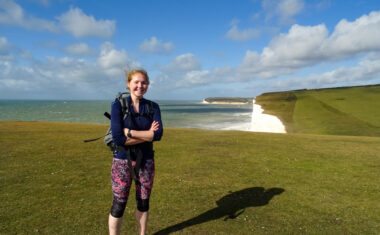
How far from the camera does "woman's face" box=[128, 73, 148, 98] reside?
4.55 metres

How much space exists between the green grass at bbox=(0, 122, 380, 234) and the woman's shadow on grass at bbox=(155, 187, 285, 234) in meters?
0.03

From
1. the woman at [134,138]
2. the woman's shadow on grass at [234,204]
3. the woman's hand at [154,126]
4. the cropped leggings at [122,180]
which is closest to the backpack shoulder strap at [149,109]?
the woman at [134,138]

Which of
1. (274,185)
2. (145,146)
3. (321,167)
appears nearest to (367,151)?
(321,167)

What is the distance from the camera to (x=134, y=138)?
177 inches

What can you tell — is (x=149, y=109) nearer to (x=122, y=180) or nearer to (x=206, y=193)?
(x=122, y=180)

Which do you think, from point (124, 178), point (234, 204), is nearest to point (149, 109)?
point (124, 178)

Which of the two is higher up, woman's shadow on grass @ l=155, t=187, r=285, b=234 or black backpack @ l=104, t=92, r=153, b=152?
black backpack @ l=104, t=92, r=153, b=152

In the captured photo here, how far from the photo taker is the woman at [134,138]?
4.45 m

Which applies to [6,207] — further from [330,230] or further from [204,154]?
[204,154]

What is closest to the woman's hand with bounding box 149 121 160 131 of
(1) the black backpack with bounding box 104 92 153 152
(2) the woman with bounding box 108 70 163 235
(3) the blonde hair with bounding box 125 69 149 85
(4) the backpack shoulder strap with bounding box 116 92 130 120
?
(2) the woman with bounding box 108 70 163 235

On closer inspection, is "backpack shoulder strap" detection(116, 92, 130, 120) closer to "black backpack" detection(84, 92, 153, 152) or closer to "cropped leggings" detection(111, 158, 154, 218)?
"black backpack" detection(84, 92, 153, 152)

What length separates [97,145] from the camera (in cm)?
1698

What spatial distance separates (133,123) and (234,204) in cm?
500

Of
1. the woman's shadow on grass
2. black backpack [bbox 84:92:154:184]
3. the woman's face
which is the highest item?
the woman's face
